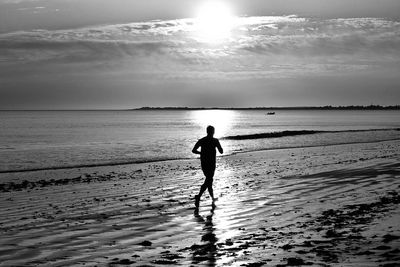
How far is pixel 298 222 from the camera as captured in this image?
11.4 m

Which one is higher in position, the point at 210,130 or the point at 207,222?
the point at 210,130

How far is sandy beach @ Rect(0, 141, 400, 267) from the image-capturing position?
8.52 meters

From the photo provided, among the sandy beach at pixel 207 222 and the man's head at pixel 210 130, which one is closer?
the sandy beach at pixel 207 222

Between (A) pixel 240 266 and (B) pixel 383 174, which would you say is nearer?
(A) pixel 240 266

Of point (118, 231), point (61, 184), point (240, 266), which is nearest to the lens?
point (240, 266)

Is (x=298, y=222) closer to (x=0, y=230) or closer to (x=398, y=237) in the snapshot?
(x=398, y=237)

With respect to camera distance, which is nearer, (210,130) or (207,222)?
(207,222)

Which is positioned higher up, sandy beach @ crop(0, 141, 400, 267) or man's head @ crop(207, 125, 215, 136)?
man's head @ crop(207, 125, 215, 136)

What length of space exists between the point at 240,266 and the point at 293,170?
16252mm

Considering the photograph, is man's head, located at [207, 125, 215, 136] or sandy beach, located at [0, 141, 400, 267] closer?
sandy beach, located at [0, 141, 400, 267]

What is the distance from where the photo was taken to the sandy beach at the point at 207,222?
8.52 metres

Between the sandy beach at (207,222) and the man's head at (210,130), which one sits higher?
the man's head at (210,130)

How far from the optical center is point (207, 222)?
461 inches

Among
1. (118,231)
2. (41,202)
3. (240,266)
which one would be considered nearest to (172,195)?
(41,202)
